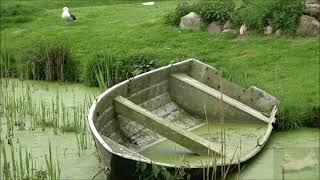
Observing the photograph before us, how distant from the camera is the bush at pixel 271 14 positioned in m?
11.7

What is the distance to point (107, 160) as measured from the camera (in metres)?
5.80

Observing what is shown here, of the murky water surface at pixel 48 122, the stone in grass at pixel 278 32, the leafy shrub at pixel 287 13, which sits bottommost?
the murky water surface at pixel 48 122

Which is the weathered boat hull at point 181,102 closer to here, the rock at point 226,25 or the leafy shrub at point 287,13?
the leafy shrub at point 287,13

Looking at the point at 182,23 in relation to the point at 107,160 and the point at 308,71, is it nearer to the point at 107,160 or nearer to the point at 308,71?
the point at 308,71

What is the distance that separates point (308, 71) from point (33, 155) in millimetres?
4526

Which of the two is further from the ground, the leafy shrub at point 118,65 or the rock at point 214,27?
the rock at point 214,27

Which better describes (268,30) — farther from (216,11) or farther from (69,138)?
(69,138)

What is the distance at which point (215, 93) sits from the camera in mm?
8688

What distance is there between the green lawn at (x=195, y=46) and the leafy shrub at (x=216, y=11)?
0.45 meters

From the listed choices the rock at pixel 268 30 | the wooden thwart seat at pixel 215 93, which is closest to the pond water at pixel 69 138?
the wooden thwart seat at pixel 215 93

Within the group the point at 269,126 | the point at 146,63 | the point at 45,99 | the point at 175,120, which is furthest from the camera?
the point at 146,63

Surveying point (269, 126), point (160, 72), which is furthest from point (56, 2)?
point (269, 126)

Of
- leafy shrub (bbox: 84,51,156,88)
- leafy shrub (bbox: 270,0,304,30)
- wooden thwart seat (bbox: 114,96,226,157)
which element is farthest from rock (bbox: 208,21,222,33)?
wooden thwart seat (bbox: 114,96,226,157)

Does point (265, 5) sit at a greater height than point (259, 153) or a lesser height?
greater
